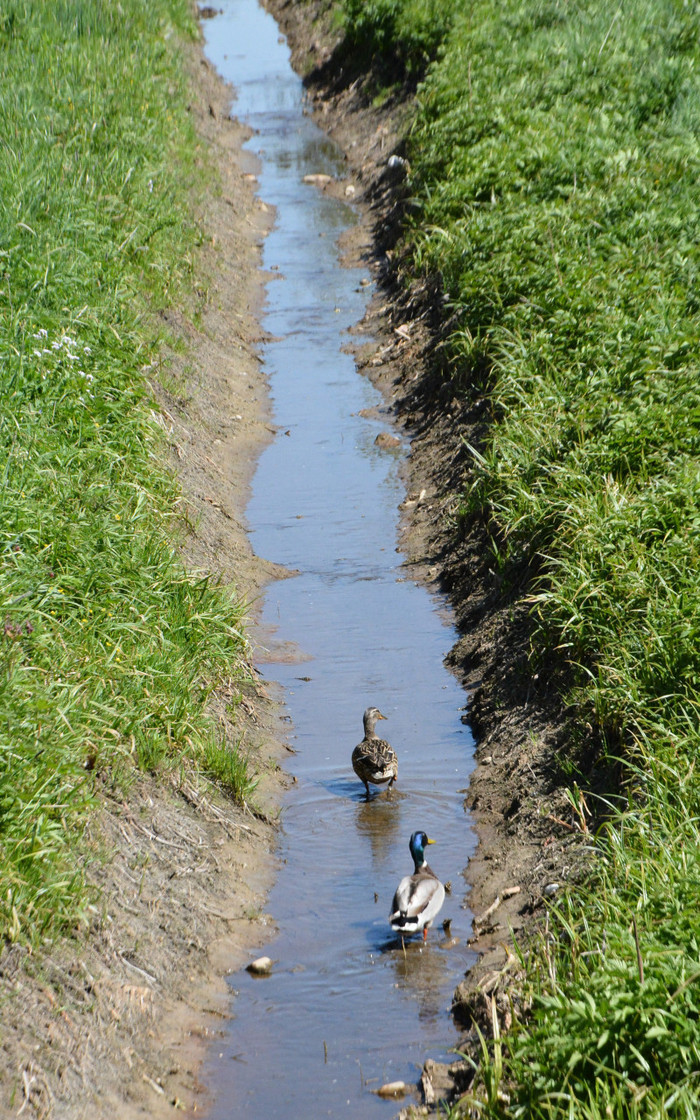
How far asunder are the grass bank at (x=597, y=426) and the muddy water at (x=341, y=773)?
81 cm

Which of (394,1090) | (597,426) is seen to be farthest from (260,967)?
(597,426)

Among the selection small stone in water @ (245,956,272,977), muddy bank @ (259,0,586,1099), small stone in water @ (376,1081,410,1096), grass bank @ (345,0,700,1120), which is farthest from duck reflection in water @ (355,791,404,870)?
small stone in water @ (376,1081,410,1096)

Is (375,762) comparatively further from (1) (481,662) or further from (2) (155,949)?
(2) (155,949)

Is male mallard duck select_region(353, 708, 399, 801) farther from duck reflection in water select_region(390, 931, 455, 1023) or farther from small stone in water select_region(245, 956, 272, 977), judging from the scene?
small stone in water select_region(245, 956, 272, 977)

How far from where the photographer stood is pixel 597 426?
323 inches

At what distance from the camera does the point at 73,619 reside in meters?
6.51

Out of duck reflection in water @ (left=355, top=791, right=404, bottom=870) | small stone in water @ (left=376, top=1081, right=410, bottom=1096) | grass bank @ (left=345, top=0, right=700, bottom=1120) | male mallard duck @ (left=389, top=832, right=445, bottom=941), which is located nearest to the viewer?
grass bank @ (left=345, top=0, right=700, bottom=1120)

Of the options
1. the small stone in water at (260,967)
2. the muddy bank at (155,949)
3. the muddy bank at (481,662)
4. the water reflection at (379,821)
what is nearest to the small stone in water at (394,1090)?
the muddy bank at (481,662)

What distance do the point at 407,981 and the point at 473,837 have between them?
123 cm

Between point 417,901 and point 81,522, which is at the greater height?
point 81,522

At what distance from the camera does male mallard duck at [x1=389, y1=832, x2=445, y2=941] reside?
5.66 m

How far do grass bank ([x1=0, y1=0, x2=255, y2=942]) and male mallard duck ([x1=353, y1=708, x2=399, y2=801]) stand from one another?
0.66 metres

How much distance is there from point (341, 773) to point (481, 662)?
4.39 feet

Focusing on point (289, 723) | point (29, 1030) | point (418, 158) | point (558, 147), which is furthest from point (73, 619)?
point (418, 158)
